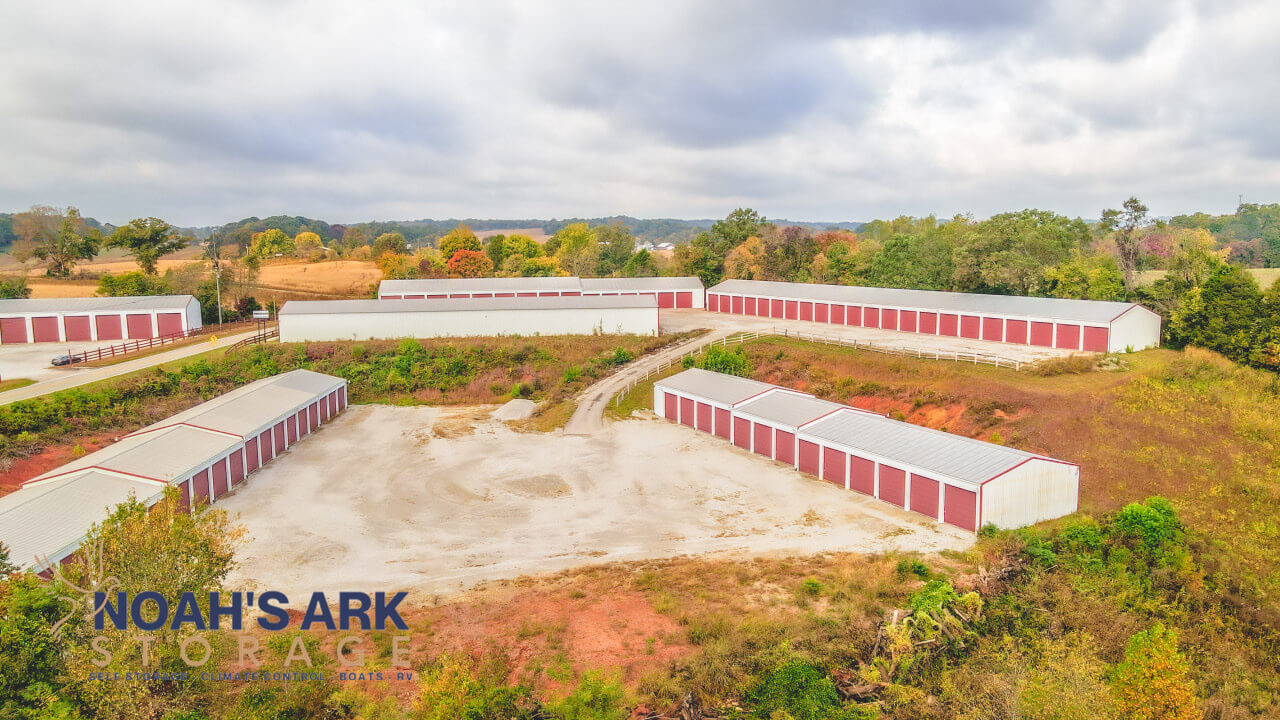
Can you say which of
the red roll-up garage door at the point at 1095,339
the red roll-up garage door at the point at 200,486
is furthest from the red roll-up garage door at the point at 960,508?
the red roll-up garage door at the point at 200,486

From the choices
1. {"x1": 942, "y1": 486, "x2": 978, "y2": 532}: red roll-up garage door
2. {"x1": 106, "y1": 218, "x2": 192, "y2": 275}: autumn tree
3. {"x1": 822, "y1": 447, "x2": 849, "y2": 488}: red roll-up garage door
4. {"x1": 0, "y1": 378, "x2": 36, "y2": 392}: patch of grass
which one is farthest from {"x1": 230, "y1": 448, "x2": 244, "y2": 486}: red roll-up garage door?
{"x1": 106, "y1": 218, "x2": 192, "y2": 275}: autumn tree

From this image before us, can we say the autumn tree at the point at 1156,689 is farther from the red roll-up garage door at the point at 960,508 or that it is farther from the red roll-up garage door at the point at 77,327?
the red roll-up garage door at the point at 77,327

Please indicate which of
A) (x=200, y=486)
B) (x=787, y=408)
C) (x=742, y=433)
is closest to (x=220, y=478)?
(x=200, y=486)

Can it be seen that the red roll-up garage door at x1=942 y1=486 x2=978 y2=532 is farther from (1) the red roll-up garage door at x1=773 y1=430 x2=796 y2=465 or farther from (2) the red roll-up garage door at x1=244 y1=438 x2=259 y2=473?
(2) the red roll-up garage door at x1=244 y1=438 x2=259 y2=473

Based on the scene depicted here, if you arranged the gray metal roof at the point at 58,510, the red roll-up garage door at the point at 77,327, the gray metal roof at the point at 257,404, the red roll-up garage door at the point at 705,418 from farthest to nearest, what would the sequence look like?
the red roll-up garage door at the point at 77,327, the red roll-up garage door at the point at 705,418, the gray metal roof at the point at 257,404, the gray metal roof at the point at 58,510

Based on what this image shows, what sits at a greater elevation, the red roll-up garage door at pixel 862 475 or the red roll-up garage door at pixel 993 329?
the red roll-up garage door at pixel 993 329

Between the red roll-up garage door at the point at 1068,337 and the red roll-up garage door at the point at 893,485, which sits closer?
the red roll-up garage door at the point at 893,485
